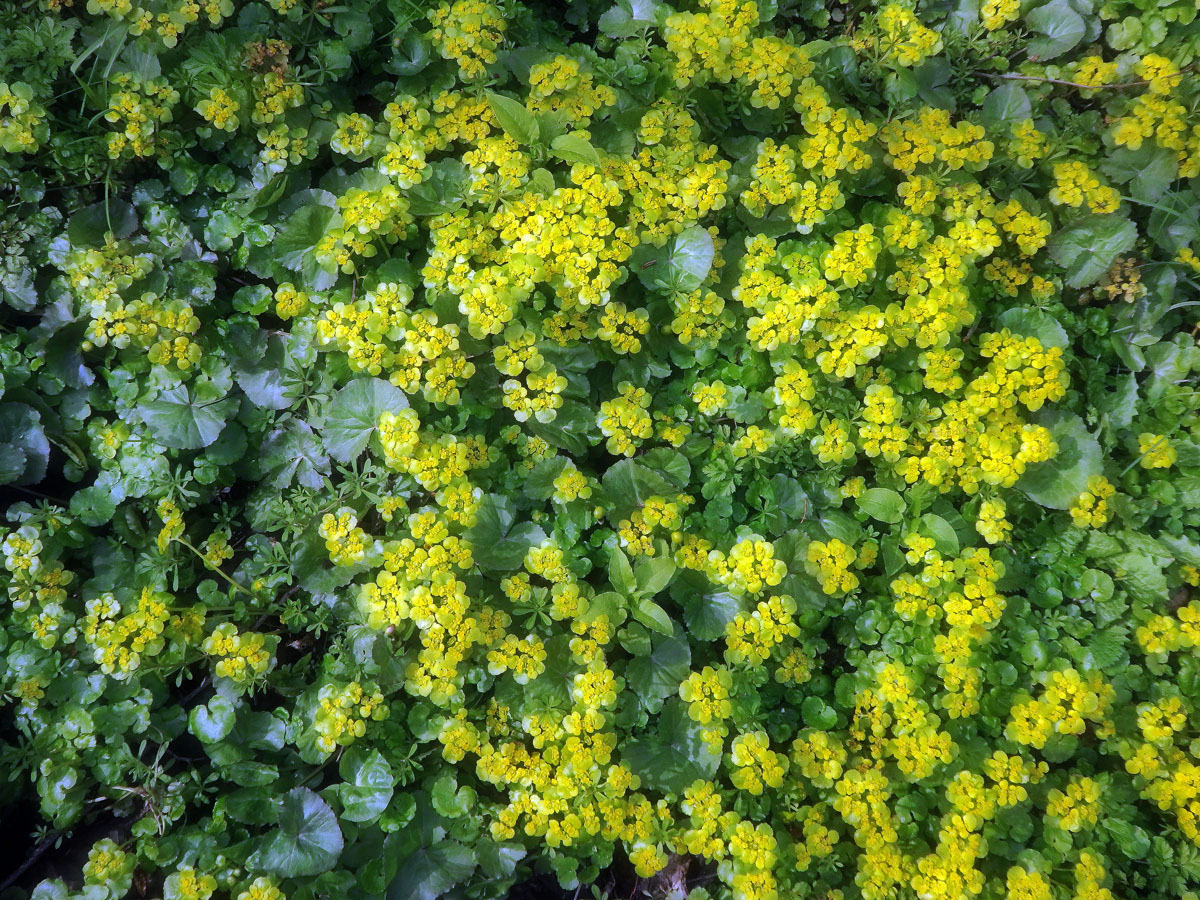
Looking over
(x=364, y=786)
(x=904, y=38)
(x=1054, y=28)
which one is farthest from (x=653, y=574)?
(x=1054, y=28)

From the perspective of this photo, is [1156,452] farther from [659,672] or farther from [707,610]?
[659,672]

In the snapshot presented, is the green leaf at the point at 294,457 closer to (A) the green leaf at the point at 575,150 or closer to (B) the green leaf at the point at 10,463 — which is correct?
(B) the green leaf at the point at 10,463

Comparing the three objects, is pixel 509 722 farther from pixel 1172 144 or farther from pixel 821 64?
pixel 1172 144

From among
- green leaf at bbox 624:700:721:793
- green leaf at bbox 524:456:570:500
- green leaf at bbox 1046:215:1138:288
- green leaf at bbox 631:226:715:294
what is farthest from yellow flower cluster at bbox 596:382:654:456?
green leaf at bbox 1046:215:1138:288

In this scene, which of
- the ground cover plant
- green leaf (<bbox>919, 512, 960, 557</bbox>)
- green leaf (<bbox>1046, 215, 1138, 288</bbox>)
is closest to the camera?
the ground cover plant

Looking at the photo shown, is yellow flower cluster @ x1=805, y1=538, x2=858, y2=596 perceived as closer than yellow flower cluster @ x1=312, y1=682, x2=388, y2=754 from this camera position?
No

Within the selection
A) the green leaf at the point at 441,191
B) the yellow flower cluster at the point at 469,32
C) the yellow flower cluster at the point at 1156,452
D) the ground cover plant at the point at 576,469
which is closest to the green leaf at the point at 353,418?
the ground cover plant at the point at 576,469

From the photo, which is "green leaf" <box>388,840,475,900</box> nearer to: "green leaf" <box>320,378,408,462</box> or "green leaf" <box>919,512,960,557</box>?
"green leaf" <box>320,378,408,462</box>
